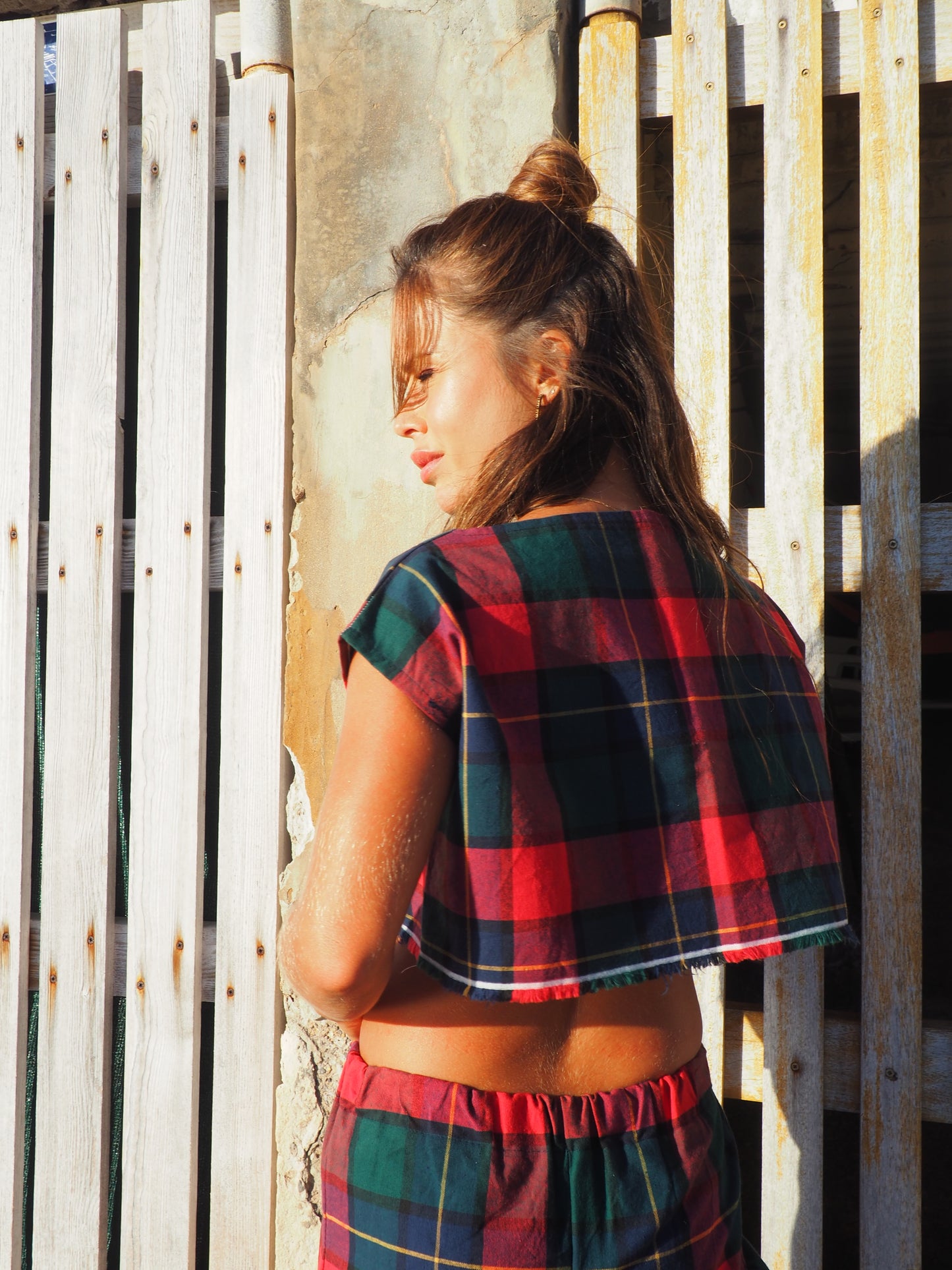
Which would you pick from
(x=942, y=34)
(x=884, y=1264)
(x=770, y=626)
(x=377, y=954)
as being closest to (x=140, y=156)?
(x=942, y=34)

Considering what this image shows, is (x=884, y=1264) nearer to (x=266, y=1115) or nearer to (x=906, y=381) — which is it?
(x=266, y=1115)

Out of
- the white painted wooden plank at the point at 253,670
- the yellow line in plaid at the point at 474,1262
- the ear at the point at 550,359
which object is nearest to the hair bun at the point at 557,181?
the ear at the point at 550,359

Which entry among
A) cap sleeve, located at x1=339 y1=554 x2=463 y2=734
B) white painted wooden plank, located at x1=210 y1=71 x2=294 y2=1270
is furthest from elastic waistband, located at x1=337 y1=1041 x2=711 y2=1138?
white painted wooden plank, located at x1=210 y1=71 x2=294 y2=1270

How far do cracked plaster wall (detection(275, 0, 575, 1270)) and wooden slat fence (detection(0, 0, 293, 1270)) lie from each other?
56mm

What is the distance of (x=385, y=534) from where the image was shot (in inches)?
80.7

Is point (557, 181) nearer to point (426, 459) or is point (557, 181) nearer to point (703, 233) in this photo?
point (426, 459)

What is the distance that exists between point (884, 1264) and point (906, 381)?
1720mm

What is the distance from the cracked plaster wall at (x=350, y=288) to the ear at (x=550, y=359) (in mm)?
809

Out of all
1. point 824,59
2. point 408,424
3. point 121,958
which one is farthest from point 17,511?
point 824,59

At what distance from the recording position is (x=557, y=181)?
1.35 metres

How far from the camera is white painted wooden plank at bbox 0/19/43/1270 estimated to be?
2.18 m

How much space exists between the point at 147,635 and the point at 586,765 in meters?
1.41

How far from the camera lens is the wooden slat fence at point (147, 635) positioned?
82.0 inches

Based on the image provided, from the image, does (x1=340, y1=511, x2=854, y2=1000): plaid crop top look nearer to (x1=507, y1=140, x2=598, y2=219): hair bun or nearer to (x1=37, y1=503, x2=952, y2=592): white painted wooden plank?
(x1=507, y1=140, x2=598, y2=219): hair bun
